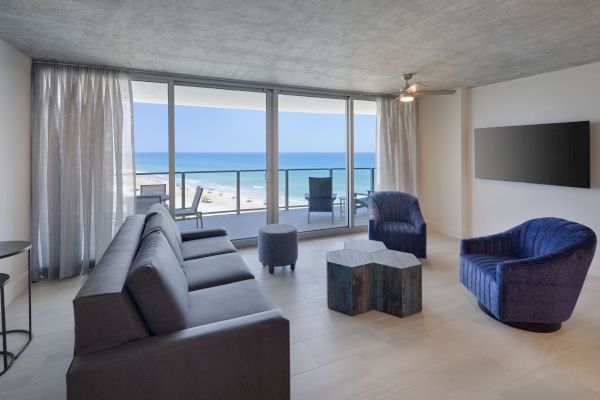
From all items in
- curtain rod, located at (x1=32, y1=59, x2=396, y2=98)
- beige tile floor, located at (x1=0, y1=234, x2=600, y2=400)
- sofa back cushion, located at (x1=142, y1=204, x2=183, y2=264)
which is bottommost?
beige tile floor, located at (x1=0, y1=234, x2=600, y2=400)

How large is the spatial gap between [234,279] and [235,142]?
29.0ft

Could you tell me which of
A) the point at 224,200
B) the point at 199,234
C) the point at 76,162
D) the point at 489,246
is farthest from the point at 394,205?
the point at 76,162

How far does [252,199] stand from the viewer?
7.57 meters

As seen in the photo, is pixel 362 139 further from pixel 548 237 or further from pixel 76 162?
pixel 76 162

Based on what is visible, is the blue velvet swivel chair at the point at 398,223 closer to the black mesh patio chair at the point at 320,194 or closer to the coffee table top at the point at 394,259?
the coffee table top at the point at 394,259

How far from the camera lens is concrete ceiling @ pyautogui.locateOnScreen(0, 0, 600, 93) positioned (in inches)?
96.0

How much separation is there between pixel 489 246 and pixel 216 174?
5.16 meters

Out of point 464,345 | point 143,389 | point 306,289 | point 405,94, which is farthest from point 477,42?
point 143,389

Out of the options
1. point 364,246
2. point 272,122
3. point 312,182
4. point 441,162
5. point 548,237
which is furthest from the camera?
point 312,182

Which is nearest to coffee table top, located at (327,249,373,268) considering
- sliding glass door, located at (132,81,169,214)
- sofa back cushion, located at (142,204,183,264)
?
sofa back cushion, located at (142,204,183,264)

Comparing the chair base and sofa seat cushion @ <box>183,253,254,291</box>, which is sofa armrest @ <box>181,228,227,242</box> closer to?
sofa seat cushion @ <box>183,253,254,291</box>

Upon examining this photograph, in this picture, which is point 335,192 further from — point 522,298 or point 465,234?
point 522,298

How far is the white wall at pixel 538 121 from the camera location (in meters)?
3.78

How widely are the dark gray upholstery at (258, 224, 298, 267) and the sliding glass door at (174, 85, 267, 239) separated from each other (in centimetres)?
148
